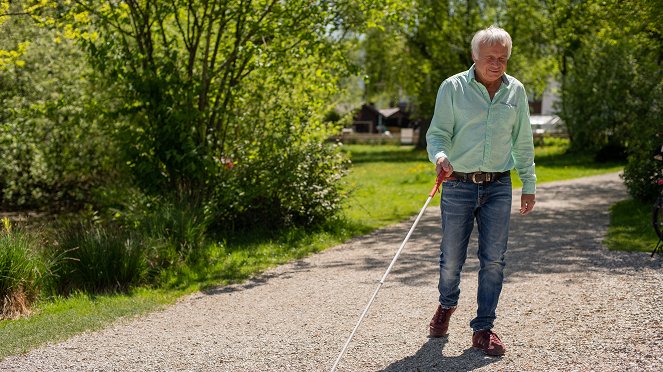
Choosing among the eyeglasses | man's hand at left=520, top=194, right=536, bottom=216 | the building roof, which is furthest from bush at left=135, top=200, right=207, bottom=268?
the building roof

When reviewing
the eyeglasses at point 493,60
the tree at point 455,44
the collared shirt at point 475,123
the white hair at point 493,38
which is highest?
the tree at point 455,44

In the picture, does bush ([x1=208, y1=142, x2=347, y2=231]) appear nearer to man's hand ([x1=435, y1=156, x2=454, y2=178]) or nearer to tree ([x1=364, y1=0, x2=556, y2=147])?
man's hand ([x1=435, y1=156, x2=454, y2=178])

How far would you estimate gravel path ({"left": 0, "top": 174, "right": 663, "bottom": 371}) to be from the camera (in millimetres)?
5598

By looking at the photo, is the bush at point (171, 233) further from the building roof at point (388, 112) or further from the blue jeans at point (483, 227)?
the building roof at point (388, 112)

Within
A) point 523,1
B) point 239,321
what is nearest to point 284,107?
point 239,321

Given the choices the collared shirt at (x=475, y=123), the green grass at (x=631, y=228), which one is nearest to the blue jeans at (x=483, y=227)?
the collared shirt at (x=475, y=123)

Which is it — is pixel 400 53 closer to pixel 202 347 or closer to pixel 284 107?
pixel 284 107

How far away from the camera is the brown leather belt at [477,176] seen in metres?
5.43

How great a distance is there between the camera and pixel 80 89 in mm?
15195

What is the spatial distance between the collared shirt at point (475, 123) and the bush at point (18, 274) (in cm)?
441

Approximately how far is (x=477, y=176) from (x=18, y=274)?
4.64m

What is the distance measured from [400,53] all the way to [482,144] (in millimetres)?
32624

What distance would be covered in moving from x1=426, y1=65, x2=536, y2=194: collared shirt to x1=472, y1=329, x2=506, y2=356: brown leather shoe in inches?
43.6

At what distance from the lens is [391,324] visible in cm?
666
